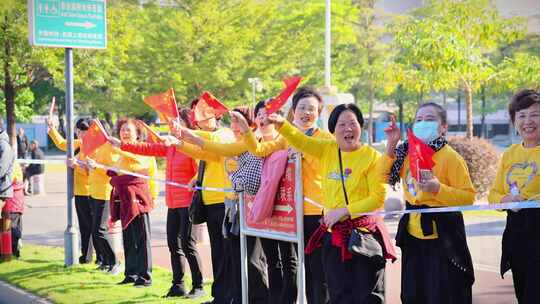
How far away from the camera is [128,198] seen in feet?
29.0

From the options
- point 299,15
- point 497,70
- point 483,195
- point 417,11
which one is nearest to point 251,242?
point 483,195

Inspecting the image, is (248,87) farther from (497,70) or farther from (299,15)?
(497,70)

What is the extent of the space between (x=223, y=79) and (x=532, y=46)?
54.7 feet

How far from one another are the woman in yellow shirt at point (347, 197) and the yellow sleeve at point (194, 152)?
156cm

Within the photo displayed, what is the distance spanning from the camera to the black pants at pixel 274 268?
655 centimetres

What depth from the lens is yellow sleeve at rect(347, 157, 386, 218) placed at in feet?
17.3

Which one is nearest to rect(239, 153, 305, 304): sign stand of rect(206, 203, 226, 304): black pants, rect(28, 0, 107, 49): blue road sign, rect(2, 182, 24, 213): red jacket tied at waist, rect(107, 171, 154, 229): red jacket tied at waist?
rect(206, 203, 226, 304): black pants

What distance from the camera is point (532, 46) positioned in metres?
38.7

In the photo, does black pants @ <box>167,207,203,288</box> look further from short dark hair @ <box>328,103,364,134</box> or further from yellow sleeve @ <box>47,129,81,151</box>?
yellow sleeve @ <box>47,129,81,151</box>

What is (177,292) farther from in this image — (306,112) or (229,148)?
(306,112)

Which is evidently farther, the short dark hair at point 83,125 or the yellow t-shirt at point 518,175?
the short dark hair at point 83,125

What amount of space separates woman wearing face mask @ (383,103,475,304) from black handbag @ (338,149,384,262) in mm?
257

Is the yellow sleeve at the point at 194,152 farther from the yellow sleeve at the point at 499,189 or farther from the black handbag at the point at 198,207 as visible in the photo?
the yellow sleeve at the point at 499,189

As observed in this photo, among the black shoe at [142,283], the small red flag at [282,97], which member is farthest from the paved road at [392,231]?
the small red flag at [282,97]
